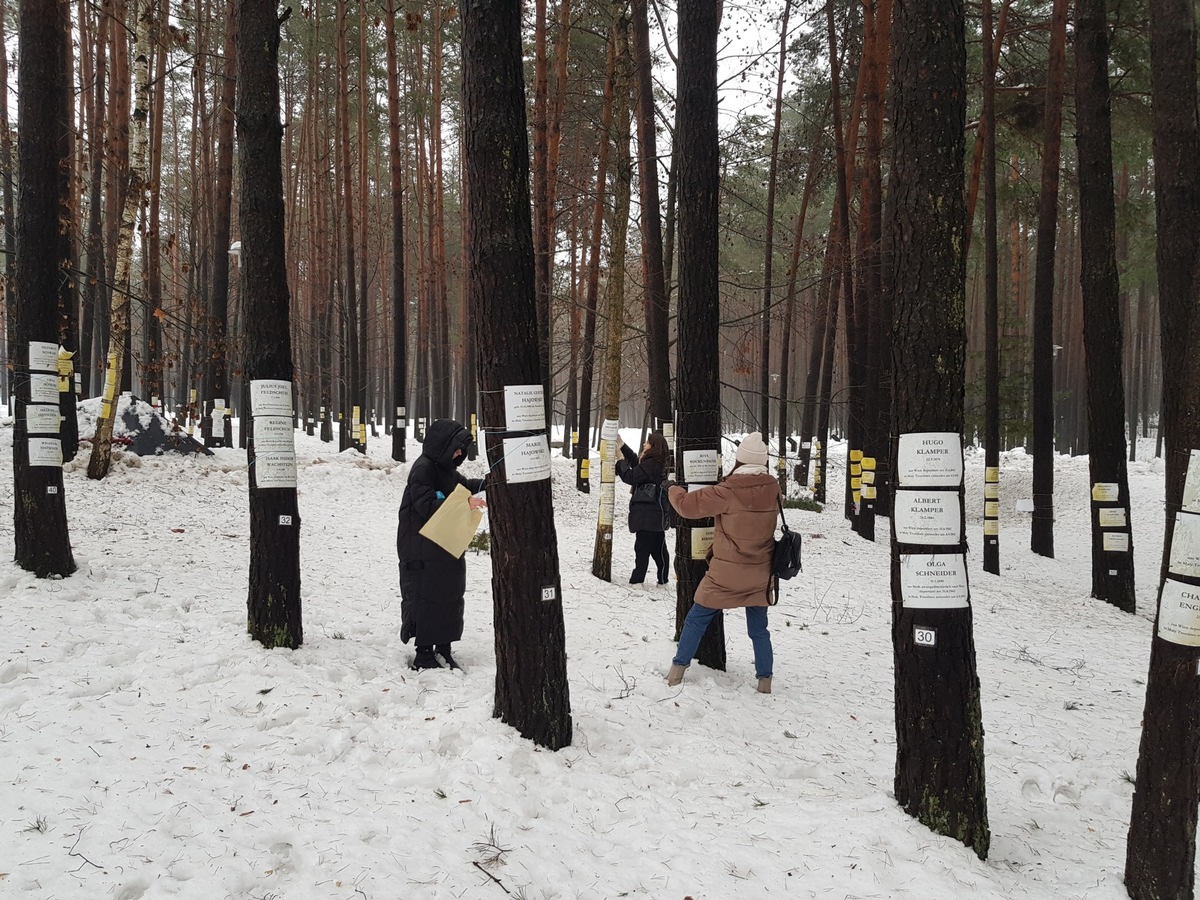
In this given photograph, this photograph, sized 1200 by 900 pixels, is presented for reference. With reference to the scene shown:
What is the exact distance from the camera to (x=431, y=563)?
17.7 feet

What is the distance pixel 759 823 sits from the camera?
3.54 metres

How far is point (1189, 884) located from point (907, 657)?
1.35 m

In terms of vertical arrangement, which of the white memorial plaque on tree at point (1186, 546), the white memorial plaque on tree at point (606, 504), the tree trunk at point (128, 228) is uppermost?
the tree trunk at point (128, 228)

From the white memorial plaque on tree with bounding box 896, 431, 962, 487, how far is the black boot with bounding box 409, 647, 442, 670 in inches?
140

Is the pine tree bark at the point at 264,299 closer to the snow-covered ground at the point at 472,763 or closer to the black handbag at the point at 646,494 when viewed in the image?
the snow-covered ground at the point at 472,763

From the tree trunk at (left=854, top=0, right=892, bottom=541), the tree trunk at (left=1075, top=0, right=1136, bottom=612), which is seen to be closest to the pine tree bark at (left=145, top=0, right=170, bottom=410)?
the tree trunk at (left=854, top=0, right=892, bottom=541)

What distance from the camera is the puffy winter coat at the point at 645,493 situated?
855 cm

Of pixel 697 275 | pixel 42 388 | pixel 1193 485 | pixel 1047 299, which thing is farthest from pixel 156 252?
pixel 1047 299

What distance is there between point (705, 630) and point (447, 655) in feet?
6.38

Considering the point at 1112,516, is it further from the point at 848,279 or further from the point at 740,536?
the point at 740,536

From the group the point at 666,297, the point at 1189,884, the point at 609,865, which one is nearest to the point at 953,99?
the point at 1189,884

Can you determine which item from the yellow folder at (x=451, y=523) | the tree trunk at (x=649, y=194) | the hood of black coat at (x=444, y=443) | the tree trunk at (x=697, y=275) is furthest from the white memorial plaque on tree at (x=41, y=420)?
the tree trunk at (x=649, y=194)

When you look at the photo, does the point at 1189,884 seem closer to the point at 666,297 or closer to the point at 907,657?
the point at 907,657

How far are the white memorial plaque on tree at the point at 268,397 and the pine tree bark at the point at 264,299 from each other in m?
0.03
